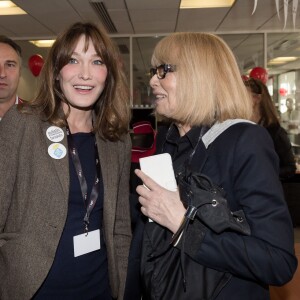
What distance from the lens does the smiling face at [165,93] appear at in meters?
1.29

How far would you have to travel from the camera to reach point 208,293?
41.8 inches

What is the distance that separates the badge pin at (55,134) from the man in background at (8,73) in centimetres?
134

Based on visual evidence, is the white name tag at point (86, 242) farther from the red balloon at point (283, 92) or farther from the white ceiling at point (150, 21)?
the red balloon at point (283, 92)

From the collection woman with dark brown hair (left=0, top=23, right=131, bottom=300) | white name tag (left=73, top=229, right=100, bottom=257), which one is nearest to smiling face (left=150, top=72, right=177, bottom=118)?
woman with dark brown hair (left=0, top=23, right=131, bottom=300)

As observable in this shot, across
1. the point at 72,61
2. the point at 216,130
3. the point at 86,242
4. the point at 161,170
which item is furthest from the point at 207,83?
the point at 86,242

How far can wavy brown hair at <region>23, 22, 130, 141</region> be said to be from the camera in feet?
4.74

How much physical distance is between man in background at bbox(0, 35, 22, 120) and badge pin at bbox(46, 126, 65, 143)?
1339 mm

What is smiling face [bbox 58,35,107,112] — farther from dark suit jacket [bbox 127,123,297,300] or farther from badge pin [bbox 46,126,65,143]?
dark suit jacket [bbox 127,123,297,300]

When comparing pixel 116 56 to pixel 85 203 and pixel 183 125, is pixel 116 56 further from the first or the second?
pixel 85 203

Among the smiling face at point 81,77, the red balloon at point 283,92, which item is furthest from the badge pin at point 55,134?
the red balloon at point 283,92

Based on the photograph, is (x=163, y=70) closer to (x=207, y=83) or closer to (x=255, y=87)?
(x=207, y=83)

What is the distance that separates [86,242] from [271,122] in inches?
101

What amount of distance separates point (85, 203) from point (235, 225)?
2.12ft

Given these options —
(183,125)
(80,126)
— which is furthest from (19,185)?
(183,125)
